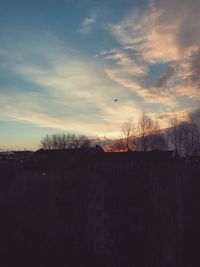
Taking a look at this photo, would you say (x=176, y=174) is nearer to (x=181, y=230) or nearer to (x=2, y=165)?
(x=181, y=230)

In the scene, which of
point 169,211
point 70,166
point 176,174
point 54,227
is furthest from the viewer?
point 70,166

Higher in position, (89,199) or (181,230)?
(89,199)

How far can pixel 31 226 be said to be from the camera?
34344 mm

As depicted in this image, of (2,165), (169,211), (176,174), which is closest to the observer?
(169,211)

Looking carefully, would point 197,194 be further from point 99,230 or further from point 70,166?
point 70,166

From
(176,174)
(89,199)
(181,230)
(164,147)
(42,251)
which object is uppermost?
(164,147)

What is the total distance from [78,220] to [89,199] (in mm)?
2333

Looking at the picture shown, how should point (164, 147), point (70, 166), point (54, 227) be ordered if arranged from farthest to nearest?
point (164, 147) → point (70, 166) → point (54, 227)

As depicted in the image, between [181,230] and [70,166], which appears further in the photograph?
[70,166]

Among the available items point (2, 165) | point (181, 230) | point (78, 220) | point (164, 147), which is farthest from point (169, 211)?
point (2, 165)

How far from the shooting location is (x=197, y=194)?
119 ft

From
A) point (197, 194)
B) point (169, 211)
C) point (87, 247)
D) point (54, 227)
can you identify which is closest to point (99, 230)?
point (87, 247)

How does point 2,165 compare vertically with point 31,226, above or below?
above

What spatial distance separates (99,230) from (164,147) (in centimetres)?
2592
